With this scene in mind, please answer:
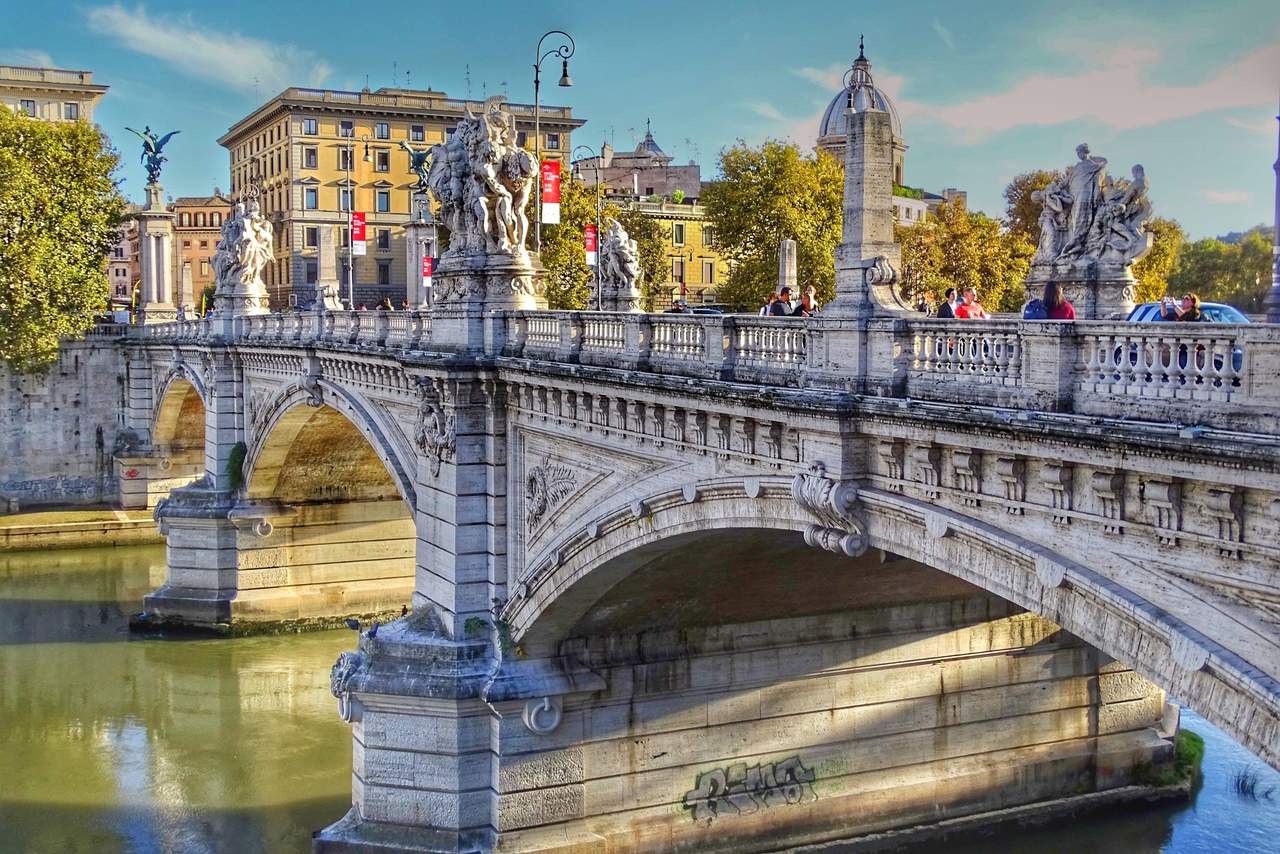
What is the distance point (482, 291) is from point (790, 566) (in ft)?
20.2

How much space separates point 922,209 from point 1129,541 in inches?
2682

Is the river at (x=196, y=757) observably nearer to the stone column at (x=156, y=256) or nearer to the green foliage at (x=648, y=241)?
the stone column at (x=156, y=256)

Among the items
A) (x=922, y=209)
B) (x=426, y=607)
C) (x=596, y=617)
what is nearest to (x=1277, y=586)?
(x=596, y=617)

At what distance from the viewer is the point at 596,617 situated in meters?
21.5

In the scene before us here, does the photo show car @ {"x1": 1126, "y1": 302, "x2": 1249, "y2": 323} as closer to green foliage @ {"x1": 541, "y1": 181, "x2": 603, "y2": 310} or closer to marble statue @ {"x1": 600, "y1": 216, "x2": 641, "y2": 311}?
marble statue @ {"x1": 600, "y1": 216, "x2": 641, "y2": 311}

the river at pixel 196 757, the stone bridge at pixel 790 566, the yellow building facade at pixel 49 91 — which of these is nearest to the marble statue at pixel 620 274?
the stone bridge at pixel 790 566

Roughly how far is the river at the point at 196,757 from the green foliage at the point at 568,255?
19859 millimetres

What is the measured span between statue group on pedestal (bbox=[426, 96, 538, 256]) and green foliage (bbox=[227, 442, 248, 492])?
57.4 ft

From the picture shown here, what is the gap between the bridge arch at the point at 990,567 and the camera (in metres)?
9.43

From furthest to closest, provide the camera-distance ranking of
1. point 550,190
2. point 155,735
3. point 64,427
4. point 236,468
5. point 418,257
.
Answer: point 64,427 < point 418,257 < point 236,468 < point 155,735 < point 550,190

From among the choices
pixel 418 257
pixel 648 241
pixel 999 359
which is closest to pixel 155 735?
pixel 418 257

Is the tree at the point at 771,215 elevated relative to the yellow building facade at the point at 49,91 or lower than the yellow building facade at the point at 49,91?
lower

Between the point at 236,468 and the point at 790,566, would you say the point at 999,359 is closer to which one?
the point at 790,566

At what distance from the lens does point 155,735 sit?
98.9ft
